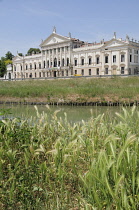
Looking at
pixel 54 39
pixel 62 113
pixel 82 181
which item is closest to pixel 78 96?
pixel 62 113

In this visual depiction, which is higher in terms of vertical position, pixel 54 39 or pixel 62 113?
pixel 54 39

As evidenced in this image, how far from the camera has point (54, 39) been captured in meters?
54.6

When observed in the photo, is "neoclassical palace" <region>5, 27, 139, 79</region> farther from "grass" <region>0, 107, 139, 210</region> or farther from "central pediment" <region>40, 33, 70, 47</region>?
"grass" <region>0, 107, 139, 210</region>

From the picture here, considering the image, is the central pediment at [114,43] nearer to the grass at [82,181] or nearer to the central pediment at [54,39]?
A: the central pediment at [54,39]

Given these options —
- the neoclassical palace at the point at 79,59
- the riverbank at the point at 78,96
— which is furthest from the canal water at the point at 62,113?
the neoclassical palace at the point at 79,59

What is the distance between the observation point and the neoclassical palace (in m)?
44.2

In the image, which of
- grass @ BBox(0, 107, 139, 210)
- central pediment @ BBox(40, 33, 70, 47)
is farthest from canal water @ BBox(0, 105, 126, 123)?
central pediment @ BBox(40, 33, 70, 47)

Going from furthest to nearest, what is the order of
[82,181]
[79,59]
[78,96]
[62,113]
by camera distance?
[79,59], [78,96], [62,113], [82,181]

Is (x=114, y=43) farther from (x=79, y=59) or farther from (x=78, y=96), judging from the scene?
(x=78, y=96)

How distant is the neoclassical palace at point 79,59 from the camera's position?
44156 millimetres

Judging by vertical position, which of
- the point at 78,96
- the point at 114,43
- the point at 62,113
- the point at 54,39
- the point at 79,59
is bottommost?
the point at 62,113

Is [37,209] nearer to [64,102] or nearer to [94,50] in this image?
[64,102]

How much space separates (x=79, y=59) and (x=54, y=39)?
26.4 ft

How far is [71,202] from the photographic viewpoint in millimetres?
2812
